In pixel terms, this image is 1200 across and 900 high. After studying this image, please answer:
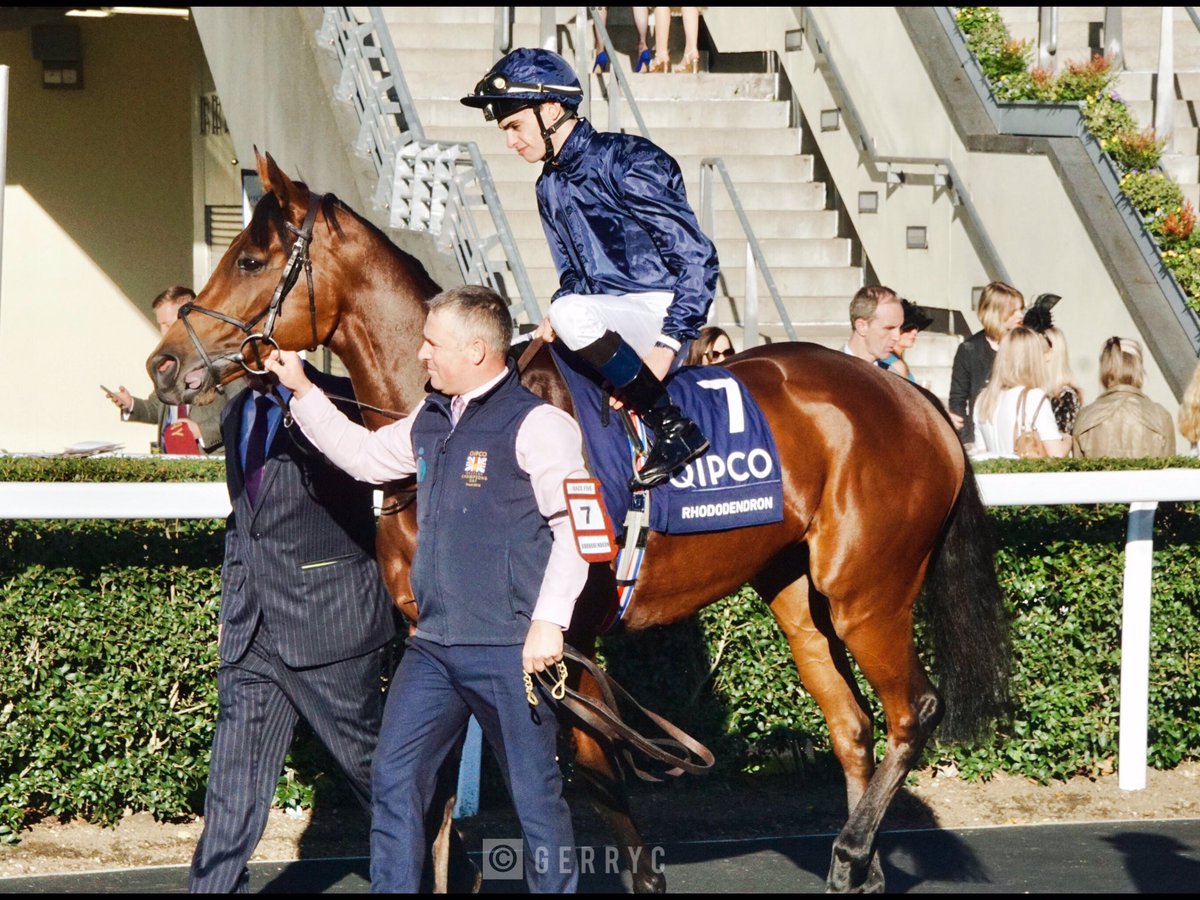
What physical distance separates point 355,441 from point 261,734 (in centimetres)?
86

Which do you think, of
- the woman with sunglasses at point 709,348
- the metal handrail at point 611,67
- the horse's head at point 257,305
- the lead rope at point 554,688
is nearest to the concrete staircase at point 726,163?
the metal handrail at point 611,67

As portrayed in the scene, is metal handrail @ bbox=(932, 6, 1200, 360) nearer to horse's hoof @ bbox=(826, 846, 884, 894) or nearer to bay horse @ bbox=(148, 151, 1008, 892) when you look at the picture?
bay horse @ bbox=(148, 151, 1008, 892)

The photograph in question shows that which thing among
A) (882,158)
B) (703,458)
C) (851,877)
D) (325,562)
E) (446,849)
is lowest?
(851,877)

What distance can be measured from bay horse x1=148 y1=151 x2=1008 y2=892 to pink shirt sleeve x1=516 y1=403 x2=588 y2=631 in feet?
1.75

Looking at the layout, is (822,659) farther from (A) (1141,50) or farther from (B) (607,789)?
(A) (1141,50)

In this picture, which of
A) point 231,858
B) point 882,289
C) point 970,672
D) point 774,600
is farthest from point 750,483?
point 882,289

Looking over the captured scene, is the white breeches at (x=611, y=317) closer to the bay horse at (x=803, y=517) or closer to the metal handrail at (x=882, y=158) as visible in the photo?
the bay horse at (x=803, y=517)

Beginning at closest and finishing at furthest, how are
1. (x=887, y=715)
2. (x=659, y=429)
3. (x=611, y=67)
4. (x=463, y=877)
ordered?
(x=659, y=429) < (x=463, y=877) < (x=887, y=715) < (x=611, y=67)

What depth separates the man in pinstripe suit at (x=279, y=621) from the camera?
4301mm

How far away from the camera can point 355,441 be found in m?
4.12

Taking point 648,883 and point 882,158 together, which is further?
point 882,158

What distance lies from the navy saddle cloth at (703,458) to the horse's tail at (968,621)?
33.4 inches

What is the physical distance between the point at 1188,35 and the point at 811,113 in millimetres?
3604

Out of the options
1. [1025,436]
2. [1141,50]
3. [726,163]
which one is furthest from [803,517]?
[1141,50]
